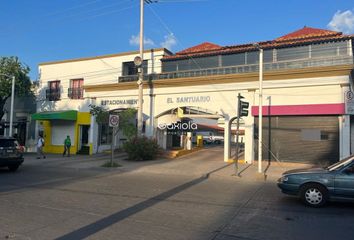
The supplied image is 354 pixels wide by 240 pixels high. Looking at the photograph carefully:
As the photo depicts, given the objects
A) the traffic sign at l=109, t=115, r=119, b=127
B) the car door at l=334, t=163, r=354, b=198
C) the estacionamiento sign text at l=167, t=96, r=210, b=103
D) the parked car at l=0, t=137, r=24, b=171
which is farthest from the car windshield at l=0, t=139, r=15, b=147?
the car door at l=334, t=163, r=354, b=198

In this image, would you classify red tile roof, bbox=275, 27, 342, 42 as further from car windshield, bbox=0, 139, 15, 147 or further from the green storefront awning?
car windshield, bbox=0, 139, 15, 147

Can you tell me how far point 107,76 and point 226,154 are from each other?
1181 centimetres

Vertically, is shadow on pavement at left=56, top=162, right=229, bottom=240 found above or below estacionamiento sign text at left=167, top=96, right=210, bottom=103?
below

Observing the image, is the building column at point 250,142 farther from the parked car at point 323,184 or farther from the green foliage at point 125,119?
the parked car at point 323,184

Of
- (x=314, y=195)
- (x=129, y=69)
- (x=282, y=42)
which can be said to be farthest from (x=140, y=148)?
(x=314, y=195)

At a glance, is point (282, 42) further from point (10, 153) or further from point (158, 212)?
point (158, 212)

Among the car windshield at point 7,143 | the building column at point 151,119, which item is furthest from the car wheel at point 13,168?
the building column at point 151,119

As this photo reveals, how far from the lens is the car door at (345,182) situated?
892 centimetres

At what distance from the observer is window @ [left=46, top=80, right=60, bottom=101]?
30.2m

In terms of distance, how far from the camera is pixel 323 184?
917 cm

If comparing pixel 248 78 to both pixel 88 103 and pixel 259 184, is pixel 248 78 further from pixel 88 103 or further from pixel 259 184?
pixel 88 103

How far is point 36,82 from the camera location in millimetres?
31625

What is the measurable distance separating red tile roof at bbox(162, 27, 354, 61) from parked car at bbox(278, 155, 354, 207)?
518 inches

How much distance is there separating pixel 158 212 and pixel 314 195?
4109 mm
